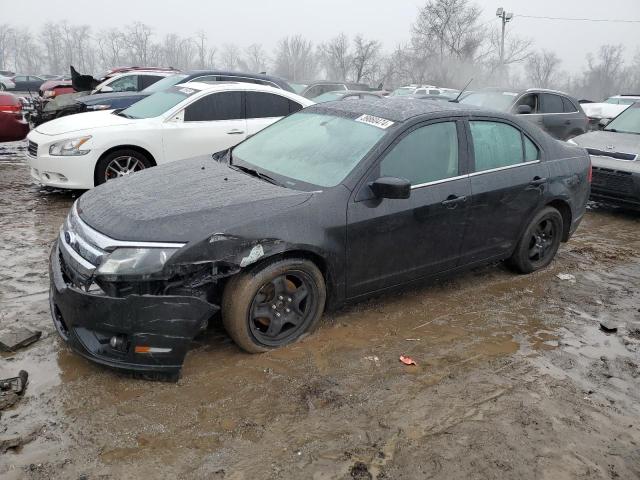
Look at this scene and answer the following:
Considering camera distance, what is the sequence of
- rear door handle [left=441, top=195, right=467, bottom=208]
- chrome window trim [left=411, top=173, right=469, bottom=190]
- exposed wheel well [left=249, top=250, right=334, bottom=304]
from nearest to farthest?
exposed wheel well [left=249, top=250, right=334, bottom=304]
chrome window trim [left=411, top=173, right=469, bottom=190]
rear door handle [left=441, top=195, right=467, bottom=208]

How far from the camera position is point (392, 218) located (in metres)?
3.78

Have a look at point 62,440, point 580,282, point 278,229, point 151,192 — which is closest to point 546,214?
point 580,282

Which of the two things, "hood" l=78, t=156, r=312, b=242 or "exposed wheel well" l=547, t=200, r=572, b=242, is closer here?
"hood" l=78, t=156, r=312, b=242

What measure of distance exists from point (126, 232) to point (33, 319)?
4.34 feet

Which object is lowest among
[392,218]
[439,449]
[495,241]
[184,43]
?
[439,449]

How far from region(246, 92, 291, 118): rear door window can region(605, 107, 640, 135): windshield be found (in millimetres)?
5119

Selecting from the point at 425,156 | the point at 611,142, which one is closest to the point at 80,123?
the point at 425,156

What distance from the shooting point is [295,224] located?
338 centimetres

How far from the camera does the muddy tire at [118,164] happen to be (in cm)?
669

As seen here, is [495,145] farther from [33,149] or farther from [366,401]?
[33,149]

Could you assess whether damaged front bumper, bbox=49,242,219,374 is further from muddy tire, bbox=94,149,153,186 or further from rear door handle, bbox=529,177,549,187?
muddy tire, bbox=94,149,153,186

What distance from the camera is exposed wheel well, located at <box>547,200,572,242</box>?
5.11 m

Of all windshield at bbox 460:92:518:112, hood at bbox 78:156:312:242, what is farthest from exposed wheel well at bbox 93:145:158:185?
windshield at bbox 460:92:518:112

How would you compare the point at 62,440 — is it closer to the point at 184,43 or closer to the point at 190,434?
the point at 190,434
